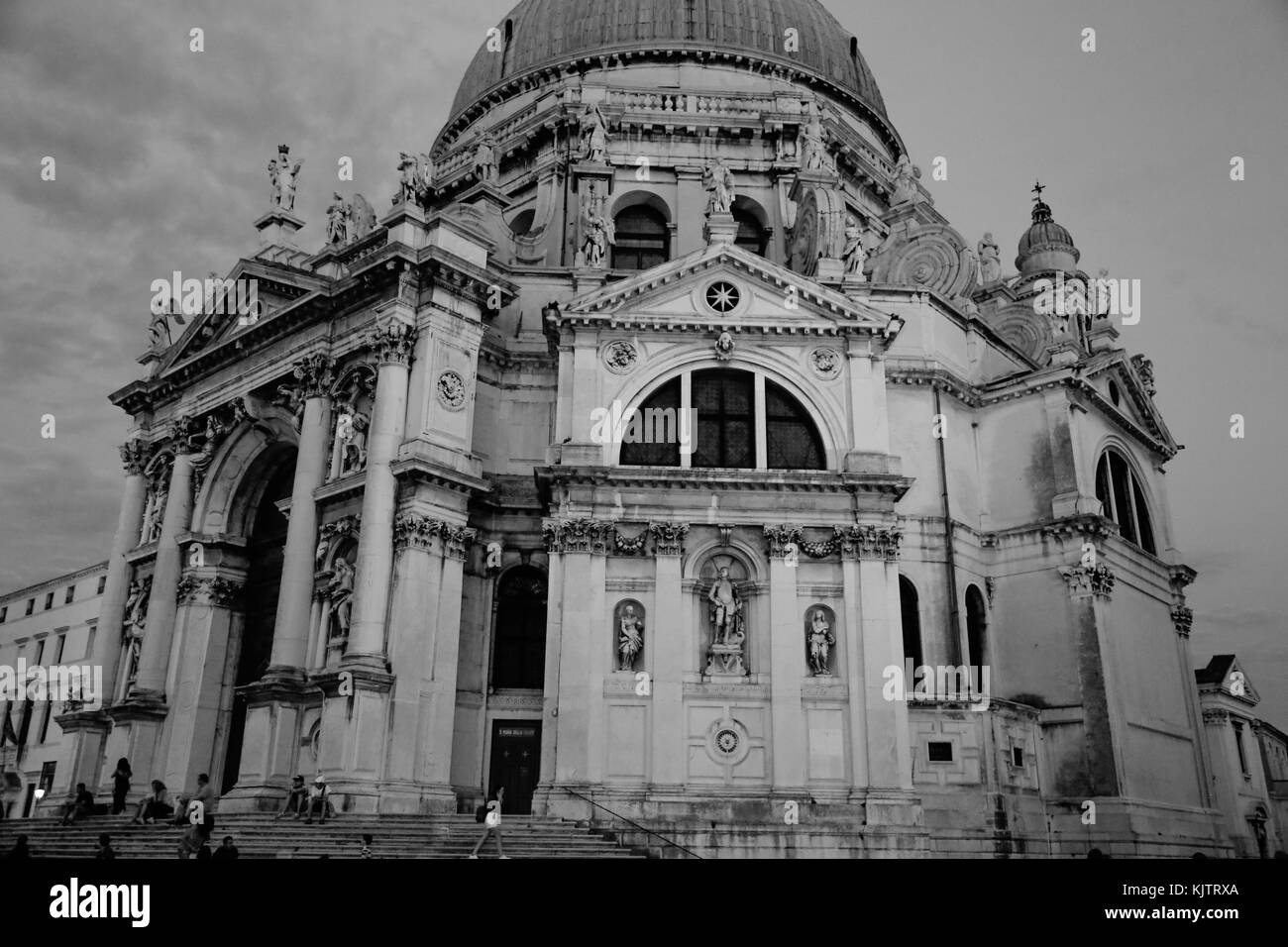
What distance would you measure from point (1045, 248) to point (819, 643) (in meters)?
30.4

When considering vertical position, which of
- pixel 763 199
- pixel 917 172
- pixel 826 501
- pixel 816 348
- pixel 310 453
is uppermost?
pixel 917 172

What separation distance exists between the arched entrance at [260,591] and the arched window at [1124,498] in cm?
2644

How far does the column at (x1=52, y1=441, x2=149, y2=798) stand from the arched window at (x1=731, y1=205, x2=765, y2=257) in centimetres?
2279

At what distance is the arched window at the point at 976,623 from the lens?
1335 inches

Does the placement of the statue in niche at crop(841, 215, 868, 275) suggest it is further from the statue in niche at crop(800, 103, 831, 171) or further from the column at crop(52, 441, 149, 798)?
the column at crop(52, 441, 149, 798)

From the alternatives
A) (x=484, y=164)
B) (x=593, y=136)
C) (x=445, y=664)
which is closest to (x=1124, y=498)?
(x=593, y=136)

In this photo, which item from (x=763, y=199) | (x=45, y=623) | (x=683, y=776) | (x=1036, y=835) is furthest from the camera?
(x=45, y=623)

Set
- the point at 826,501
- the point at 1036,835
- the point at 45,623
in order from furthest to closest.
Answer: the point at 45,623, the point at 1036,835, the point at 826,501

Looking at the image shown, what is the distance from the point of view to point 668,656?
90.0 feet

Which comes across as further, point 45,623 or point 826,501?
point 45,623
